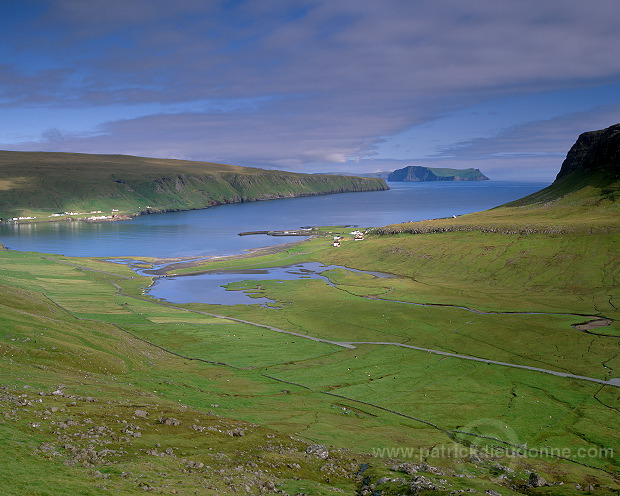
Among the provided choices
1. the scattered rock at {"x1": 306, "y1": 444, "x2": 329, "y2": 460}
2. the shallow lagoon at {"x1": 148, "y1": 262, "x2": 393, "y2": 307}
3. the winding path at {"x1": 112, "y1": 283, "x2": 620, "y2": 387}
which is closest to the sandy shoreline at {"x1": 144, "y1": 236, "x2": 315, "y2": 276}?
the shallow lagoon at {"x1": 148, "y1": 262, "x2": 393, "y2": 307}

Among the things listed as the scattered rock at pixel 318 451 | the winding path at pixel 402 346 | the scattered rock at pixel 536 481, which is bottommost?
the winding path at pixel 402 346

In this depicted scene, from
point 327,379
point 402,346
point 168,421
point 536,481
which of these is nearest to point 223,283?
point 402,346

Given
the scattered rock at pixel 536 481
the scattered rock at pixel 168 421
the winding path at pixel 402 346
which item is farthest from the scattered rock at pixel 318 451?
the winding path at pixel 402 346

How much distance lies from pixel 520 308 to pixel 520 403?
152ft

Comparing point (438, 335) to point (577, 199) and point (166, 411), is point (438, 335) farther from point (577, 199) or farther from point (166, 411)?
point (577, 199)

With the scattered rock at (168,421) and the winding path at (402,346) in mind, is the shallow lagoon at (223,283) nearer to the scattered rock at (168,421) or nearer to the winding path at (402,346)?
the winding path at (402,346)

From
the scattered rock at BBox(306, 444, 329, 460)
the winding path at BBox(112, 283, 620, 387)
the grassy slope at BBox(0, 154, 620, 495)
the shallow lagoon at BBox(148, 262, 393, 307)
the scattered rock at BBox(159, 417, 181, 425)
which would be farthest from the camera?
the shallow lagoon at BBox(148, 262, 393, 307)

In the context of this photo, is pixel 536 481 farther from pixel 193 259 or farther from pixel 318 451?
pixel 193 259

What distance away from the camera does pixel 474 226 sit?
156 meters

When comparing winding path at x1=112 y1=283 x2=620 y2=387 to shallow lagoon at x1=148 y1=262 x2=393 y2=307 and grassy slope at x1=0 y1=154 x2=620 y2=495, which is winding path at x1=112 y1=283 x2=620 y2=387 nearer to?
grassy slope at x1=0 y1=154 x2=620 y2=495

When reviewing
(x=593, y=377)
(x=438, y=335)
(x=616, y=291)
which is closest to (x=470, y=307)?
→ (x=438, y=335)

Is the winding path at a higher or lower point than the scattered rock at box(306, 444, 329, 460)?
lower

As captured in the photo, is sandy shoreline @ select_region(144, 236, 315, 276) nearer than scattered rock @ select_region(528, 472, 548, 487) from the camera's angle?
No

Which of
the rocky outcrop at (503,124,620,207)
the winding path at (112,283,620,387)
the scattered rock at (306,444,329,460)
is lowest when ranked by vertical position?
the winding path at (112,283,620,387)
